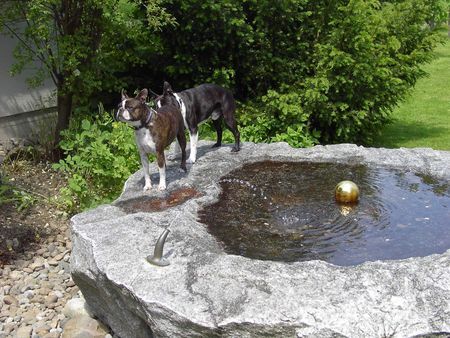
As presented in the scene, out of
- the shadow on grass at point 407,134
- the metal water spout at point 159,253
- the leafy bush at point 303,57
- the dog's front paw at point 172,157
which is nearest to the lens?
the metal water spout at point 159,253

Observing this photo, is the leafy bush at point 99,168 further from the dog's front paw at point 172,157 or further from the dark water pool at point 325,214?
the dark water pool at point 325,214

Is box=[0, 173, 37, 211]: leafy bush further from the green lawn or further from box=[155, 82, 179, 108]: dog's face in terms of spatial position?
the green lawn

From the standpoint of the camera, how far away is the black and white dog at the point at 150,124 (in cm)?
503

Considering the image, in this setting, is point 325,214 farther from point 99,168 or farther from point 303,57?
point 303,57

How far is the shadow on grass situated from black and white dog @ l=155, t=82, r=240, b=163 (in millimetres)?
5353

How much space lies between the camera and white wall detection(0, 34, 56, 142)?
29.8ft

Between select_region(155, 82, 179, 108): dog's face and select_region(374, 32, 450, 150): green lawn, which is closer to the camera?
select_region(155, 82, 179, 108): dog's face

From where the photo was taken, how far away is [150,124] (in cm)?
526

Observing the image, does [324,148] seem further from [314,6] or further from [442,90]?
[442,90]

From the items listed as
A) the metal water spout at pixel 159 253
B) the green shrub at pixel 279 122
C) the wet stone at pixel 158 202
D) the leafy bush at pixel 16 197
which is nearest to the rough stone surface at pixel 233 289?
the metal water spout at pixel 159 253

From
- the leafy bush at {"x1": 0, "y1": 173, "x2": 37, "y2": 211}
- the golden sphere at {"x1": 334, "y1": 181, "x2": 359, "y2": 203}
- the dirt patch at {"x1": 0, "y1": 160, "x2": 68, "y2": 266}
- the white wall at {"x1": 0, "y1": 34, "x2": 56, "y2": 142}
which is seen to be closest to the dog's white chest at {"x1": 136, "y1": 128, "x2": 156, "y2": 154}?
the golden sphere at {"x1": 334, "y1": 181, "x2": 359, "y2": 203}

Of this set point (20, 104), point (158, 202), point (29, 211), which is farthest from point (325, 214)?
point (20, 104)

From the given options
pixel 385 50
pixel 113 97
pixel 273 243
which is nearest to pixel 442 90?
pixel 385 50

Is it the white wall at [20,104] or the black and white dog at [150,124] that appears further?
the white wall at [20,104]
